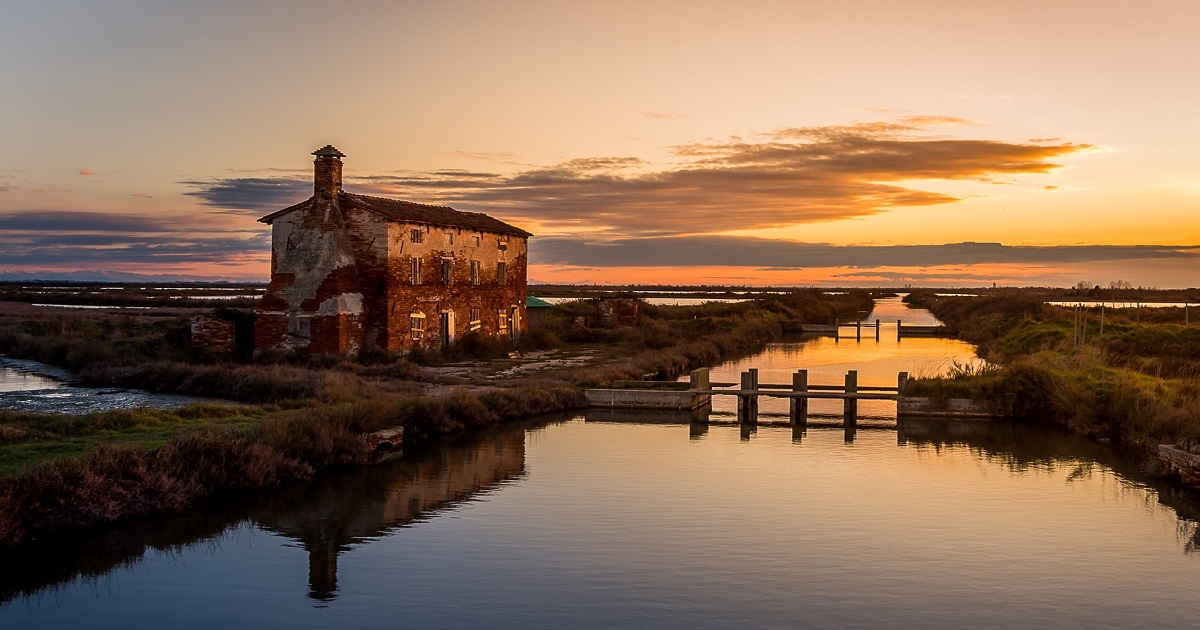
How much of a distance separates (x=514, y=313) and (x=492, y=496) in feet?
95.9

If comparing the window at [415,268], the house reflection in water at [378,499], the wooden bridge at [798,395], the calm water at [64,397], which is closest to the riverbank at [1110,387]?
the wooden bridge at [798,395]

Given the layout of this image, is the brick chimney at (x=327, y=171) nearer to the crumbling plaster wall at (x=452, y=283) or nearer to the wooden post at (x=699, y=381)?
the crumbling plaster wall at (x=452, y=283)

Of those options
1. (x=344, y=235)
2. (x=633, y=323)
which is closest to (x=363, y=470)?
(x=344, y=235)

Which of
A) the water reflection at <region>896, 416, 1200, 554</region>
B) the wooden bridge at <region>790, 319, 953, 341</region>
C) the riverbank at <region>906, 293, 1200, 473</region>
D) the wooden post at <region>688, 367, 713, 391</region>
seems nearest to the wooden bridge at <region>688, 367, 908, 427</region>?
the wooden post at <region>688, 367, 713, 391</region>

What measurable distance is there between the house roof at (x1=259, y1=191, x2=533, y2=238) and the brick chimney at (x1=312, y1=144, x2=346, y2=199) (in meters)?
0.35

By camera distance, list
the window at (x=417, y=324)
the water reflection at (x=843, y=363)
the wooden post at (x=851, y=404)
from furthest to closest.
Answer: the window at (x=417, y=324) < the water reflection at (x=843, y=363) < the wooden post at (x=851, y=404)

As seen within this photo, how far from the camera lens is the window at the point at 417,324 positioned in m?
37.8

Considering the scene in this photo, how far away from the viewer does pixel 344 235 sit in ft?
120

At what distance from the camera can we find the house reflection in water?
1477 centimetres

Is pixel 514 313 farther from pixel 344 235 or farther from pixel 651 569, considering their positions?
pixel 651 569

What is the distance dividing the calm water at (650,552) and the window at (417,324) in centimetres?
1681

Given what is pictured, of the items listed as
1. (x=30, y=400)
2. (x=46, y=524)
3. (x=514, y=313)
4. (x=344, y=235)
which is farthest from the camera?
(x=514, y=313)

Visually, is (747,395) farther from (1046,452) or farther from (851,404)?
(1046,452)

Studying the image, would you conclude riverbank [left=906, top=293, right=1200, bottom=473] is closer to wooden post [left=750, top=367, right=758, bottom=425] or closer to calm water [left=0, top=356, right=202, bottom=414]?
wooden post [left=750, top=367, right=758, bottom=425]
